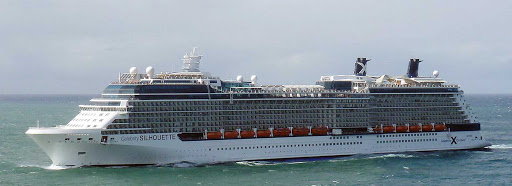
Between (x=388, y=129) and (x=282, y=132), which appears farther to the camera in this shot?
(x=388, y=129)

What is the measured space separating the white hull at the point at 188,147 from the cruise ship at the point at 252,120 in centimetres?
8

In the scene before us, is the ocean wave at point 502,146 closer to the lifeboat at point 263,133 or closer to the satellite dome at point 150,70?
the lifeboat at point 263,133

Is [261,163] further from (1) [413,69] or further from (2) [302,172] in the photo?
(1) [413,69]

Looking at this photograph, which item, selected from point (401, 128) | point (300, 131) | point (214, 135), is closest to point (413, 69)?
point (401, 128)

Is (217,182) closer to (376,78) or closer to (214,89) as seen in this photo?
(214,89)

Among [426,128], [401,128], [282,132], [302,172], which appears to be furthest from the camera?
[426,128]

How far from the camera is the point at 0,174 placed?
5322 cm

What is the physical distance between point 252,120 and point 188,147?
6.88 metres

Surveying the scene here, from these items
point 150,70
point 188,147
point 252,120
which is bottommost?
point 188,147

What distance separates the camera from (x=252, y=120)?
2334 inches

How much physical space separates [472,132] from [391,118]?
9.29 meters

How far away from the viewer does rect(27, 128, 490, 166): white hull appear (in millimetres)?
52844

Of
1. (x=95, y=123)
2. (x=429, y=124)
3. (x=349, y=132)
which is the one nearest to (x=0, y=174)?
(x=95, y=123)

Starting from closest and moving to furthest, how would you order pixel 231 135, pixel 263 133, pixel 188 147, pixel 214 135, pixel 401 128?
pixel 188 147 < pixel 214 135 < pixel 231 135 < pixel 263 133 < pixel 401 128
